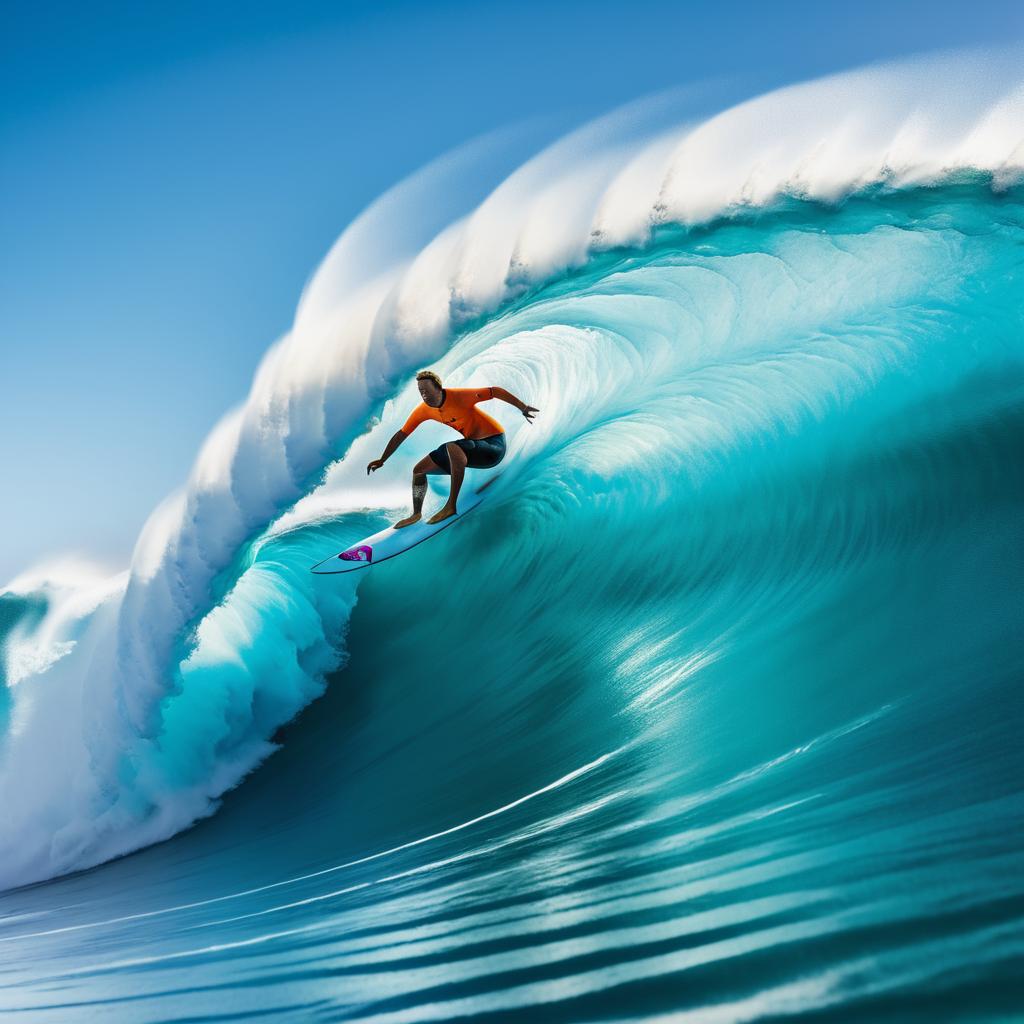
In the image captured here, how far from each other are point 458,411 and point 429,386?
420mm

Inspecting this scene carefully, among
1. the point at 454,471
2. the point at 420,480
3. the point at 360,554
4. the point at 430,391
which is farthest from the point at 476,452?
the point at 360,554

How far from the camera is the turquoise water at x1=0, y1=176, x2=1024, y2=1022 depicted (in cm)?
215

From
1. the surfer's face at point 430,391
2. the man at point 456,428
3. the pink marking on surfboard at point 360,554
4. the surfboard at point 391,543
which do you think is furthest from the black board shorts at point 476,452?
the pink marking on surfboard at point 360,554

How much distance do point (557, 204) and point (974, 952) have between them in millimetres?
5012

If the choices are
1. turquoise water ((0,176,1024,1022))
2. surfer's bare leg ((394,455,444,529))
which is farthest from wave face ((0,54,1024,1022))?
surfer's bare leg ((394,455,444,529))

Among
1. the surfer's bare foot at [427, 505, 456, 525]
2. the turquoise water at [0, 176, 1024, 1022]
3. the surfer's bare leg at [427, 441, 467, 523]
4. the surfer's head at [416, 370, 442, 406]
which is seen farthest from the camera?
the surfer's bare foot at [427, 505, 456, 525]

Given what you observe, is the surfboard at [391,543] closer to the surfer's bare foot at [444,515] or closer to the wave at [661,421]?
the surfer's bare foot at [444,515]

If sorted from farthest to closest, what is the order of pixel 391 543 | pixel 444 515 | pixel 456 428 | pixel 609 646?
pixel 391 543 < pixel 444 515 < pixel 456 428 < pixel 609 646

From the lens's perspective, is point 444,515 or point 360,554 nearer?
point 444,515

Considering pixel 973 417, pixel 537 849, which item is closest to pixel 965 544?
pixel 973 417

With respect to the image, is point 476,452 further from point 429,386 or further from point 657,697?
point 657,697

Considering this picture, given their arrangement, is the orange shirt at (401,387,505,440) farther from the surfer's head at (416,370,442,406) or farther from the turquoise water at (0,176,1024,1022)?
the turquoise water at (0,176,1024,1022)

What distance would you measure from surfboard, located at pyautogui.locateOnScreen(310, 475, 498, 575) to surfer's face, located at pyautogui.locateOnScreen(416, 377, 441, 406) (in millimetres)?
1191

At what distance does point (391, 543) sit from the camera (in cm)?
606
